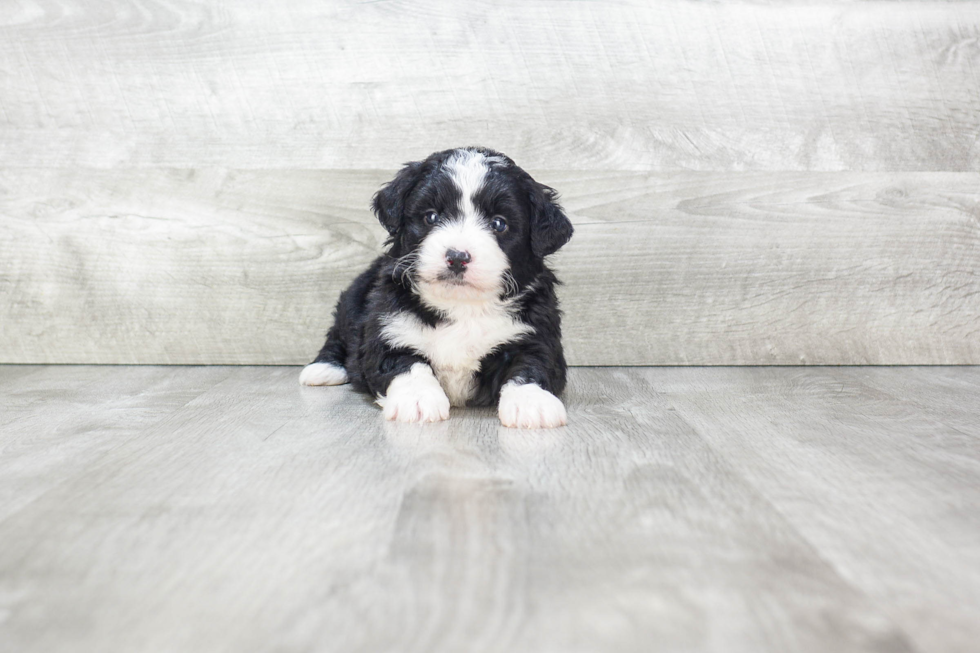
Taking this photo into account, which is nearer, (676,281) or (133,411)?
(133,411)

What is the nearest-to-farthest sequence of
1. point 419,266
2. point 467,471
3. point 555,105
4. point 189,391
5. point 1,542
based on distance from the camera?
point 1,542 < point 467,471 < point 419,266 < point 189,391 < point 555,105

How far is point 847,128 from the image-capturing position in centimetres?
313

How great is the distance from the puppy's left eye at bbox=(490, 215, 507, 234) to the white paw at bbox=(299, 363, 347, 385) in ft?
2.95

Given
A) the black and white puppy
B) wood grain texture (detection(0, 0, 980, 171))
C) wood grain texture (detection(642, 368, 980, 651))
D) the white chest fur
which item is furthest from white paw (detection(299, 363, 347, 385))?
wood grain texture (detection(642, 368, 980, 651))

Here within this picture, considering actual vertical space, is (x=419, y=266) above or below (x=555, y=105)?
below

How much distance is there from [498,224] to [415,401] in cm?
54

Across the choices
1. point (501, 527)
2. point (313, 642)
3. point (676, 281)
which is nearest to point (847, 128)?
point (676, 281)

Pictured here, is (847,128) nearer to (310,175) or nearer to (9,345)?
(310,175)

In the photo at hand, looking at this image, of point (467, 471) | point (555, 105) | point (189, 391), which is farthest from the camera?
point (555, 105)

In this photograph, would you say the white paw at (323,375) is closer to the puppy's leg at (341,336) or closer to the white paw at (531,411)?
the puppy's leg at (341,336)

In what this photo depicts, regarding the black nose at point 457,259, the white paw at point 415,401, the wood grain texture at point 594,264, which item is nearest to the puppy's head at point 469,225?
the black nose at point 457,259

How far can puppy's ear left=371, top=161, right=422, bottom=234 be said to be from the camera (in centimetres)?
231

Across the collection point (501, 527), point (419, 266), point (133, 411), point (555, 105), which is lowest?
point (133, 411)

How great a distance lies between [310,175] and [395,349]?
1.10m
